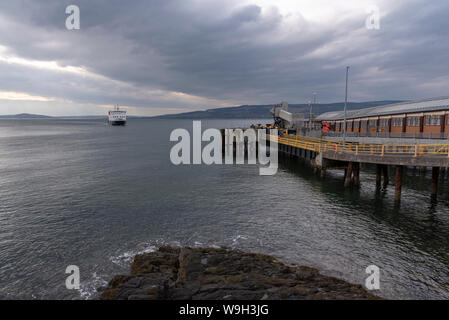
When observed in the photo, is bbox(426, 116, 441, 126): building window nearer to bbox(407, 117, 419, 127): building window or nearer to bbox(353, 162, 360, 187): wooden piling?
bbox(407, 117, 419, 127): building window

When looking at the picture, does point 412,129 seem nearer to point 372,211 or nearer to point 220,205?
point 372,211

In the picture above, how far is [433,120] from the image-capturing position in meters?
37.3

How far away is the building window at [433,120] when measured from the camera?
36.4 m

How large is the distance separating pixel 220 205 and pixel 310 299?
14.6 m

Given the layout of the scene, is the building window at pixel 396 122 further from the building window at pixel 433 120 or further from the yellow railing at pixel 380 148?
the yellow railing at pixel 380 148

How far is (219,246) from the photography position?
53.3ft

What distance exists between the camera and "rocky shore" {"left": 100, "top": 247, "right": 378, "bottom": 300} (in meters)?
10.5

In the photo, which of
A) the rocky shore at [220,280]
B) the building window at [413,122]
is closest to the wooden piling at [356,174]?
the rocky shore at [220,280]

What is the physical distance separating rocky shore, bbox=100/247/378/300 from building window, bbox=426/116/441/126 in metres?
36.4

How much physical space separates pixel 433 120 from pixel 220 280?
4142 centimetres
